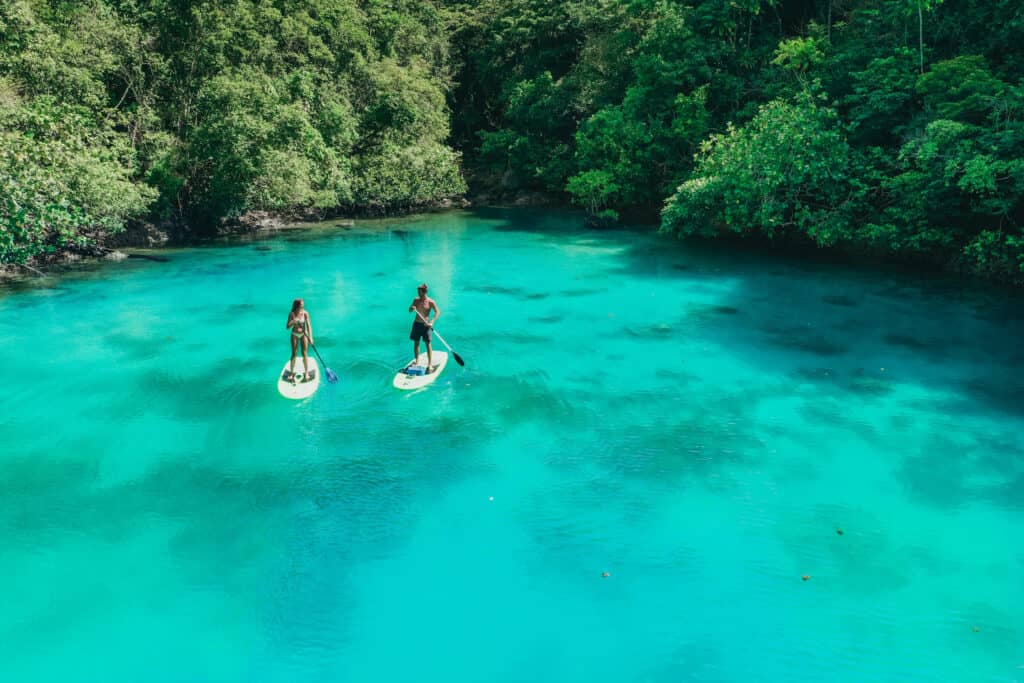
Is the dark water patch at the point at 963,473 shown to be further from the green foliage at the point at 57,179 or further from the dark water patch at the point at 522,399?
the green foliage at the point at 57,179

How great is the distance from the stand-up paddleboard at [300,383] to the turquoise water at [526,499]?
34 centimetres

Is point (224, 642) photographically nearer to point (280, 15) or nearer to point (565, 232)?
point (565, 232)

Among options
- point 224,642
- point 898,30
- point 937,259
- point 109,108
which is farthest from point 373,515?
point 109,108

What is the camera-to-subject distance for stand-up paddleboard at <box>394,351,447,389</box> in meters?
13.6

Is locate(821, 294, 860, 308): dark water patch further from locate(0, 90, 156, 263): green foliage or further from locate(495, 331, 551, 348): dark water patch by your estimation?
locate(0, 90, 156, 263): green foliage

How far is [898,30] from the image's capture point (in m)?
23.2

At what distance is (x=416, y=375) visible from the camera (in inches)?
545

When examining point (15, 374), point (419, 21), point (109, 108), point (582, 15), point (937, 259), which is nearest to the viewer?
point (15, 374)

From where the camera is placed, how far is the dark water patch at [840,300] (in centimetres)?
1919

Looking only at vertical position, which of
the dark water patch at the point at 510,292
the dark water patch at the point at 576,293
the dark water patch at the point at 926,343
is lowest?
the dark water patch at the point at 510,292

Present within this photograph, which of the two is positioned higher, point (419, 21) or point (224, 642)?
point (419, 21)

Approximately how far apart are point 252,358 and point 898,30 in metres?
23.0

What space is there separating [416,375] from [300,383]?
7.43ft

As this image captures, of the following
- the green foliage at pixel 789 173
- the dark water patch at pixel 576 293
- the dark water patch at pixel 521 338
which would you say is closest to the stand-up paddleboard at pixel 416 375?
the dark water patch at pixel 521 338
